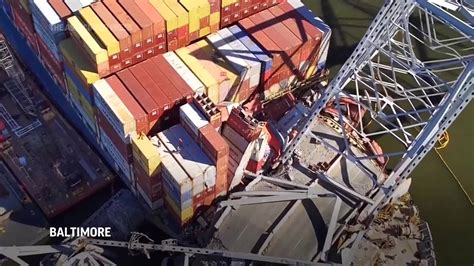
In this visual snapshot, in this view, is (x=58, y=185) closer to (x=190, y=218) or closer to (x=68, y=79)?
(x=68, y=79)

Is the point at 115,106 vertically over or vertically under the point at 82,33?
under

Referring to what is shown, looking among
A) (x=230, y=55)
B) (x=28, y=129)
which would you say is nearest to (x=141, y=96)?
(x=230, y=55)

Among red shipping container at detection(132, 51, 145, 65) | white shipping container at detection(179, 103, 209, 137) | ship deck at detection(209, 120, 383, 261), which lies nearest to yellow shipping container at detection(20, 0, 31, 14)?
red shipping container at detection(132, 51, 145, 65)

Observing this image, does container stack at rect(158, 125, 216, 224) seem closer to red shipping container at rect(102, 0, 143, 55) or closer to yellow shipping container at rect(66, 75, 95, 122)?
red shipping container at rect(102, 0, 143, 55)

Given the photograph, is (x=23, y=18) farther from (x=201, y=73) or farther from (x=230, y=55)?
(x=230, y=55)

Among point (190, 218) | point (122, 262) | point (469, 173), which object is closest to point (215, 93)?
point (190, 218)

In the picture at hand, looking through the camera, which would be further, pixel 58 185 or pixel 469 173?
pixel 469 173
